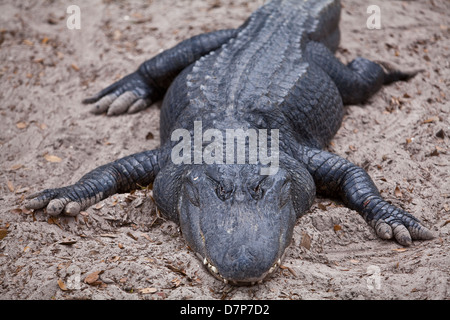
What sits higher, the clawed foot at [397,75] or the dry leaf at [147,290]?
the clawed foot at [397,75]

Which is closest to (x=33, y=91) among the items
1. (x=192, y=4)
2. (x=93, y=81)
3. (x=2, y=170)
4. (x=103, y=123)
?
(x=93, y=81)

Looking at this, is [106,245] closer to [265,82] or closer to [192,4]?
[265,82]

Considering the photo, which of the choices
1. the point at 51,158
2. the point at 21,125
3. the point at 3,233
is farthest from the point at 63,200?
the point at 21,125

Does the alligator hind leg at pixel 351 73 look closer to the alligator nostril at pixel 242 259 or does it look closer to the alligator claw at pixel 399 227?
the alligator claw at pixel 399 227

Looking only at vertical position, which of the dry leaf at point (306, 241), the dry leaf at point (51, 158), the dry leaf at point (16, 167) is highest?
the dry leaf at point (306, 241)

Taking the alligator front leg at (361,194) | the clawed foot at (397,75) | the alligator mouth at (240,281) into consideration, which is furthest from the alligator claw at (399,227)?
the clawed foot at (397,75)

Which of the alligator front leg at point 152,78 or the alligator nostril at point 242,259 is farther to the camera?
the alligator front leg at point 152,78

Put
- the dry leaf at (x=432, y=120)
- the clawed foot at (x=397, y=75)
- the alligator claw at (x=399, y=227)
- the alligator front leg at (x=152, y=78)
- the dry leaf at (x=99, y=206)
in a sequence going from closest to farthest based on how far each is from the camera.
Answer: the alligator claw at (x=399, y=227) → the dry leaf at (x=99, y=206) → the dry leaf at (x=432, y=120) → the alligator front leg at (x=152, y=78) → the clawed foot at (x=397, y=75)
